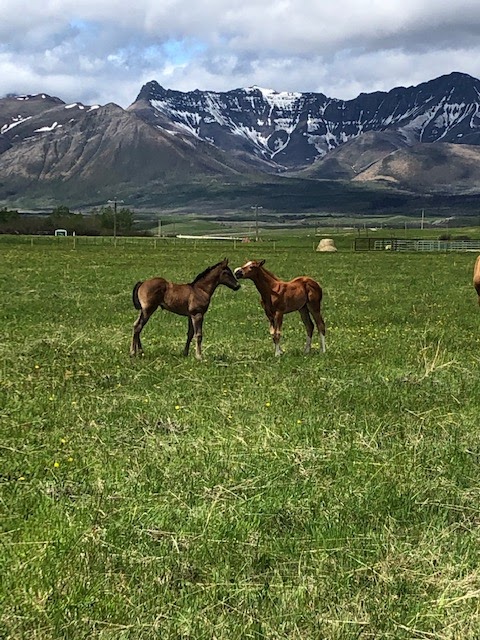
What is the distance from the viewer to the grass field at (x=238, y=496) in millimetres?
5852

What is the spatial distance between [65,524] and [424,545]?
136 inches

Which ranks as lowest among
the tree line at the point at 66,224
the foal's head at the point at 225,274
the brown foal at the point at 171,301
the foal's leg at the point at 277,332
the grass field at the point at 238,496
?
the grass field at the point at 238,496

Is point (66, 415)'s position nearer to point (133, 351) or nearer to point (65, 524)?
point (65, 524)

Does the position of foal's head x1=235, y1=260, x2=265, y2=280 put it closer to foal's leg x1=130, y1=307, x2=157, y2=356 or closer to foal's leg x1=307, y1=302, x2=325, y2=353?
foal's leg x1=307, y1=302, x2=325, y2=353

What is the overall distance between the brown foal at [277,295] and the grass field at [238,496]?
1.09 m

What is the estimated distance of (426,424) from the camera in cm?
1112

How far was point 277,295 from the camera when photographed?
17516 mm

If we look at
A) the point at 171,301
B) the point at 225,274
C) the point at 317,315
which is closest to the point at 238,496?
the point at 171,301

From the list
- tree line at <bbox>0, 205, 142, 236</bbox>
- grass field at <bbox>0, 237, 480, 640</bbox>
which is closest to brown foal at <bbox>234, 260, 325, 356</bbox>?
grass field at <bbox>0, 237, 480, 640</bbox>

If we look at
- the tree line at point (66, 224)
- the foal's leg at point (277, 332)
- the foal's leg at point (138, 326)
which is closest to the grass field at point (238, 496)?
the foal's leg at point (138, 326)

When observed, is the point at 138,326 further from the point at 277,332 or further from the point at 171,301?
the point at 277,332

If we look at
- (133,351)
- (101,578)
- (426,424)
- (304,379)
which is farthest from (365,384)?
(101,578)

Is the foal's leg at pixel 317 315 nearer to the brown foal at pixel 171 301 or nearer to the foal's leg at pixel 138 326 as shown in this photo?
the brown foal at pixel 171 301

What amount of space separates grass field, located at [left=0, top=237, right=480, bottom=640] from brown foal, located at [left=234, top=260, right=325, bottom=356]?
1.09 metres
